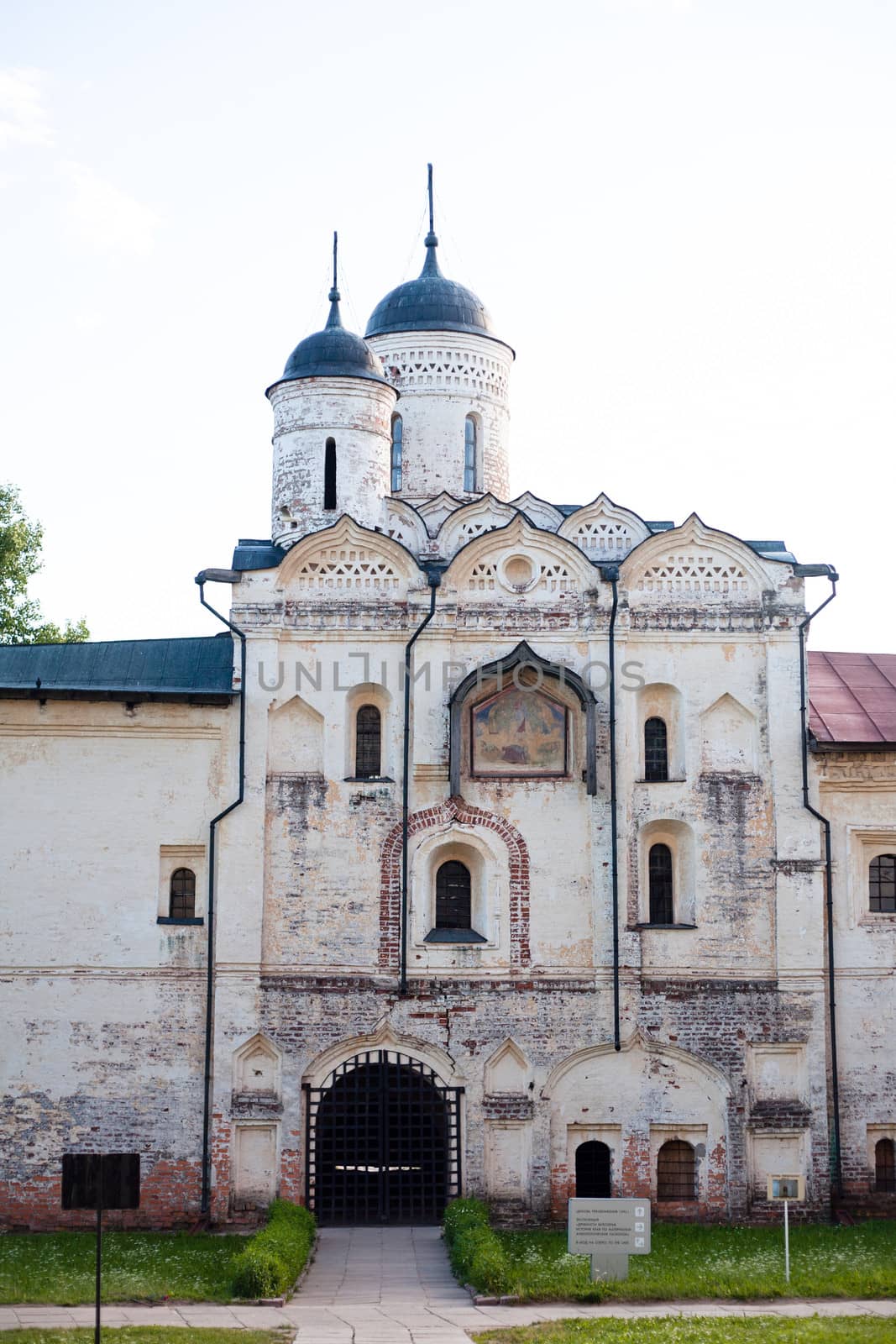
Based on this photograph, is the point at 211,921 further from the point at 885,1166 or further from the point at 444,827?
the point at 885,1166

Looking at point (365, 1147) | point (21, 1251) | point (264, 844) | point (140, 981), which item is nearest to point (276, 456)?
point (264, 844)

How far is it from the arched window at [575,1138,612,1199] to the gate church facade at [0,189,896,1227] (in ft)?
0.16

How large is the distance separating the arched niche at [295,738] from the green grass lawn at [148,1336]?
7.62 metres

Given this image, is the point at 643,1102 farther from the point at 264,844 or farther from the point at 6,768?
the point at 6,768

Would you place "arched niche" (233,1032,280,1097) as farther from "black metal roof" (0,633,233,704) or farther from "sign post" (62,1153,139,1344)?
"sign post" (62,1153,139,1344)

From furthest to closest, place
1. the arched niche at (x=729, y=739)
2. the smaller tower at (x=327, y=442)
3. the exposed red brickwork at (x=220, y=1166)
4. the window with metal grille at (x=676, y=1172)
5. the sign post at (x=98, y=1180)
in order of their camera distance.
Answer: the smaller tower at (x=327, y=442)
the arched niche at (x=729, y=739)
the window with metal grille at (x=676, y=1172)
the exposed red brickwork at (x=220, y=1166)
the sign post at (x=98, y=1180)

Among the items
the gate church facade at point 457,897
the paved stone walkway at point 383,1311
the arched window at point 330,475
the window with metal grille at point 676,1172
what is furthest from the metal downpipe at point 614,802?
the paved stone walkway at point 383,1311

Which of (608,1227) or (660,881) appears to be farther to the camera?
(660,881)

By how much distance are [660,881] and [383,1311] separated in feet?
23.2

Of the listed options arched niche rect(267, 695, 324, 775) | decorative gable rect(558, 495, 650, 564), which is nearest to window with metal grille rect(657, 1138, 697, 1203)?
arched niche rect(267, 695, 324, 775)

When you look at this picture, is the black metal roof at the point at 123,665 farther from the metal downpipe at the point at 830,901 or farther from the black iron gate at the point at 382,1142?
the metal downpipe at the point at 830,901

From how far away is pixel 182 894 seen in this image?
66.3 ft

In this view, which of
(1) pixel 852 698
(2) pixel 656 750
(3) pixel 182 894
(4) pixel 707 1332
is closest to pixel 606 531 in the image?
(2) pixel 656 750

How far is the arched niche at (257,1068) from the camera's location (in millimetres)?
19453
